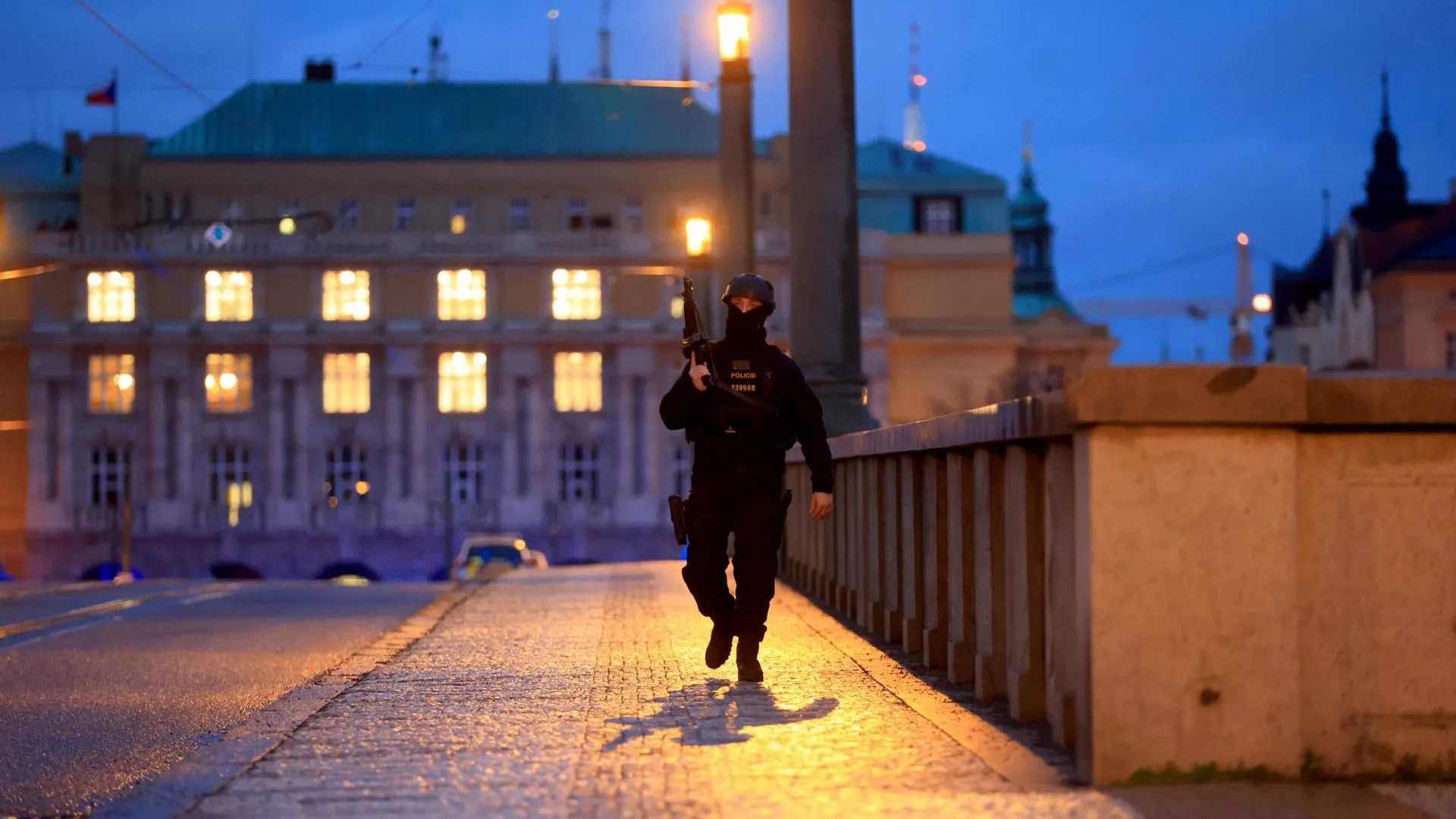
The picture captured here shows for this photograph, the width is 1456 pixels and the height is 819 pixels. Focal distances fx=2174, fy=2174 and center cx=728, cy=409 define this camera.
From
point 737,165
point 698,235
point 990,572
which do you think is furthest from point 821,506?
point 698,235

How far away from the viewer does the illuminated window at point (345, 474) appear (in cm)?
7881

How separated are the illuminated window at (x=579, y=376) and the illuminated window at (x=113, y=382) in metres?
15.6

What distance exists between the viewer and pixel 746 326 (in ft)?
29.8

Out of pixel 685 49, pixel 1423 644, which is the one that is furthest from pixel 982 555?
pixel 685 49

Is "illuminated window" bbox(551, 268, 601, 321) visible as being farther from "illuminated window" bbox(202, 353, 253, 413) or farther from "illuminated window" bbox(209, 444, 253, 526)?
"illuminated window" bbox(209, 444, 253, 526)

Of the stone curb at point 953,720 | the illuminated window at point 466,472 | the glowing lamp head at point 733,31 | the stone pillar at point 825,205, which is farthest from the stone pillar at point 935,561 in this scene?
the illuminated window at point 466,472

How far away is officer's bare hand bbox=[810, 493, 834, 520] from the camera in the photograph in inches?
359

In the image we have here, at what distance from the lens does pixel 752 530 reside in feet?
29.6

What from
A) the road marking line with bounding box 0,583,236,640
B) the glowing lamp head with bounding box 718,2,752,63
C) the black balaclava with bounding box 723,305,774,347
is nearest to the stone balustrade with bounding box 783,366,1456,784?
the black balaclava with bounding box 723,305,774,347

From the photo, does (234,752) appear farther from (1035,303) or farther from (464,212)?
(1035,303)

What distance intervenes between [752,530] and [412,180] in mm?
75674

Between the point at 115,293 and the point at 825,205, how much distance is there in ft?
221

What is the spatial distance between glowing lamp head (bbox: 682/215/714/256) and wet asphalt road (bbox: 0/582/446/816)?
33.1 feet

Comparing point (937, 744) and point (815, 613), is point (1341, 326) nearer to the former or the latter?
point (815, 613)
